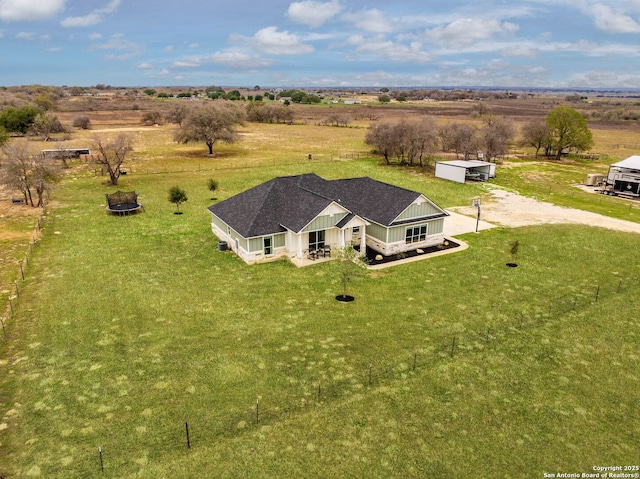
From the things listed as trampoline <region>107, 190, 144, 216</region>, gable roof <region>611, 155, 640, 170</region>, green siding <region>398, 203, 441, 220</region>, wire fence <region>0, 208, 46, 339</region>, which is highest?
gable roof <region>611, 155, 640, 170</region>

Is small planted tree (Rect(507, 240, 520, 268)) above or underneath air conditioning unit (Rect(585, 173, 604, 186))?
underneath

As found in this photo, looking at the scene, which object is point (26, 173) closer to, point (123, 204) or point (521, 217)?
point (123, 204)

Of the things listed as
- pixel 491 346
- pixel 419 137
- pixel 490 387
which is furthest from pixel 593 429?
pixel 419 137

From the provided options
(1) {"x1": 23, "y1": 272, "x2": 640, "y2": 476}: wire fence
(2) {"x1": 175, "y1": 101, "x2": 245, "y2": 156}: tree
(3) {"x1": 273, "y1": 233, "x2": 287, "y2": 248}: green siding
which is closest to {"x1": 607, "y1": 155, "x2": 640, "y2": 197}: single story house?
(1) {"x1": 23, "y1": 272, "x2": 640, "y2": 476}: wire fence

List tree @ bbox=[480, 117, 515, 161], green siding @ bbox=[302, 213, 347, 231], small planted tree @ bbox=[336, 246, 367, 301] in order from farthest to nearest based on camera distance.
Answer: tree @ bbox=[480, 117, 515, 161]
green siding @ bbox=[302, 213, 347, 231]
small planted tree @ bbox=[336, 246, 367, 301]

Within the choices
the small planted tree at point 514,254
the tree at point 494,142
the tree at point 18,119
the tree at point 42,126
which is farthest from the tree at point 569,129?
the tree at point 18,119

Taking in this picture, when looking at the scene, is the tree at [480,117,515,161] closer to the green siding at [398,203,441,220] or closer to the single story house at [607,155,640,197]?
the single story house at [607,155,640,197]

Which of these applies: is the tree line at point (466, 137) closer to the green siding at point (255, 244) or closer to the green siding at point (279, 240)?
the green siding at point (279, 240)

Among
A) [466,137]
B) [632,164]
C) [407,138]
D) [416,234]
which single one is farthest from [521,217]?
[466,137]
